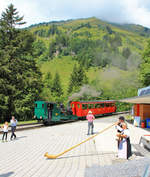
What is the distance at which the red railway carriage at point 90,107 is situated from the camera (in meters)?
29.1

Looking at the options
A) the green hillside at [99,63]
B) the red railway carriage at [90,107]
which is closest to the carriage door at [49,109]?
the red railway carriage at [90,107]

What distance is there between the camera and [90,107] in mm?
31484

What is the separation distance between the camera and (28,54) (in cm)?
3619

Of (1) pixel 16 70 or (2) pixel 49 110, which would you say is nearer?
(2) pixel 49 110

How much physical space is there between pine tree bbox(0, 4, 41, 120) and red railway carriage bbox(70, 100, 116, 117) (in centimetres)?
786

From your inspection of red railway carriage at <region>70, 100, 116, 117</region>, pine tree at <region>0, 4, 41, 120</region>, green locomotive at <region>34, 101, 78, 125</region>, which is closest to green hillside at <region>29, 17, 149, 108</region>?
pine tree at <region>0, 4, 41, 120</region>

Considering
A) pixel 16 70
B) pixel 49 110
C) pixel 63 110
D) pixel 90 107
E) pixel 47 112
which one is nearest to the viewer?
pixel 47 112

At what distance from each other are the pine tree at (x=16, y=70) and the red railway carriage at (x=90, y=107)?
7.86 metres

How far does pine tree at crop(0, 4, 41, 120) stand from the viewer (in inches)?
1220

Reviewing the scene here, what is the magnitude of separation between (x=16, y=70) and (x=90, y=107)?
44.1ft

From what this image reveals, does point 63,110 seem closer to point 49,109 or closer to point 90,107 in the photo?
point 49,109

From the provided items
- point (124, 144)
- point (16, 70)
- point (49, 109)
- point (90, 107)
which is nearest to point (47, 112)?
point (49, 109)

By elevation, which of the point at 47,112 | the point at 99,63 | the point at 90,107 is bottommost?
the point at 47,112

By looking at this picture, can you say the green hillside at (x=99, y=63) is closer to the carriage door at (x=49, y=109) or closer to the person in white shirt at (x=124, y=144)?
the carriage door at (x=49, y=109)
